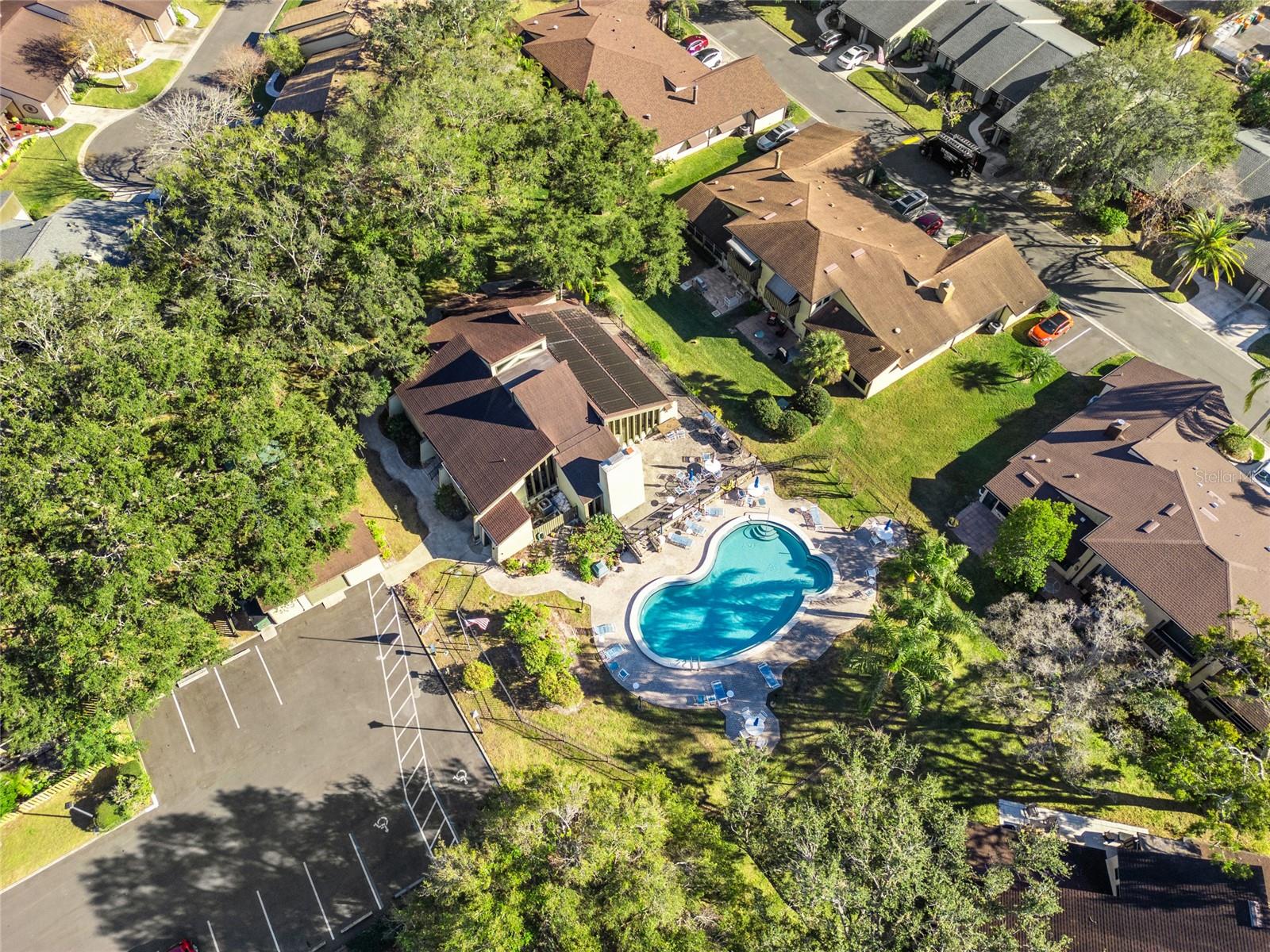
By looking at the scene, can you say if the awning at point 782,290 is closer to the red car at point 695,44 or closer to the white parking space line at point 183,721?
the red car at point 695,44

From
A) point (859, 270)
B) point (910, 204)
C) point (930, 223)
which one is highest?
point (910, 204)

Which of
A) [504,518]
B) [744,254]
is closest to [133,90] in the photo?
[744,254]

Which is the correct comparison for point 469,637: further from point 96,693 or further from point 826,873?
point 826,873

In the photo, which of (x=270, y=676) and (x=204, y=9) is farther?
(x=204, y=9)

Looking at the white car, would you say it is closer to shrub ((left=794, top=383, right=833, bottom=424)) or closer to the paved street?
shrub ((left=794, top=383, right=833, bottom=424))

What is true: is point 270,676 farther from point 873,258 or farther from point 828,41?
point 828,41

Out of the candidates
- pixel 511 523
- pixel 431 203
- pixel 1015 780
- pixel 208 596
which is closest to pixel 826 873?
pixel 1015 780
